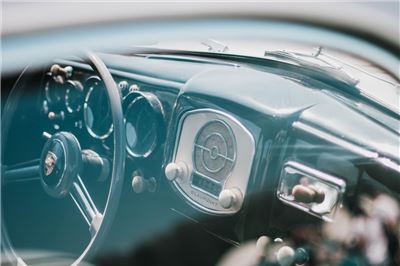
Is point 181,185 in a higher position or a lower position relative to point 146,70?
lower

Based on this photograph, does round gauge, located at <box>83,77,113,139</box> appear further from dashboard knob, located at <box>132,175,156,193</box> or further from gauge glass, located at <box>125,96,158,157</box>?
dashboard knob, located at <box>132,175,156,193</box>

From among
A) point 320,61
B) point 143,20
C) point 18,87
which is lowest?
point 18,87

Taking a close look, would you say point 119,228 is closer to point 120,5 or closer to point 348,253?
point 348,253

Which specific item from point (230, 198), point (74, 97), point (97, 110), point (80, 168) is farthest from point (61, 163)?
point (230, 198)

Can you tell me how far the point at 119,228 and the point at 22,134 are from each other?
699 mm

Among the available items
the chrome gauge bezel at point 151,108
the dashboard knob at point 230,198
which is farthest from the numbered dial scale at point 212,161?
the chrome gauge bezel at point 151,108

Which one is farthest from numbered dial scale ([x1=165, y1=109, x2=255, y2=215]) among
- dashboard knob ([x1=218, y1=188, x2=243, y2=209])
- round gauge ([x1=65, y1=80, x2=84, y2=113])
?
round gauge ([x1=65, y1=80, x2=84, y2=113])

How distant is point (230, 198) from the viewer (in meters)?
2.16

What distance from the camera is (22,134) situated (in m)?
2.89

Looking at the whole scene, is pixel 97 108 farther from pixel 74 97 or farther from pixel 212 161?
pixel 212 161

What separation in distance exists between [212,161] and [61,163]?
65 cm

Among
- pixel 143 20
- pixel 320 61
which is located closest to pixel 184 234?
pixel 320 61

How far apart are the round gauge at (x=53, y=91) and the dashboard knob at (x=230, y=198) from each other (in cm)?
110

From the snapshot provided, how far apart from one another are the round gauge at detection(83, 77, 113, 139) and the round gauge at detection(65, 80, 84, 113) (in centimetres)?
4
